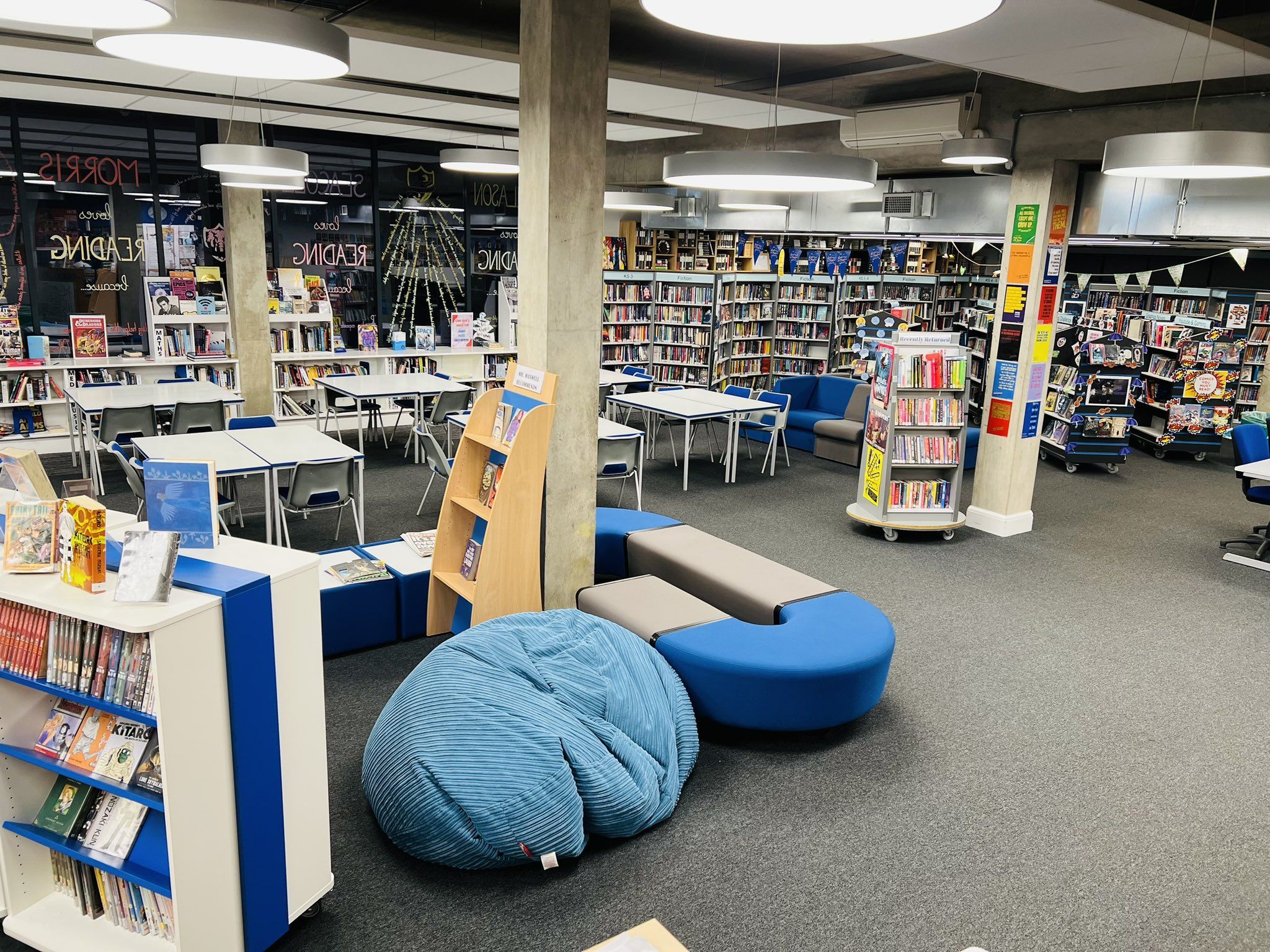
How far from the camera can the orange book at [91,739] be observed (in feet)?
9.77

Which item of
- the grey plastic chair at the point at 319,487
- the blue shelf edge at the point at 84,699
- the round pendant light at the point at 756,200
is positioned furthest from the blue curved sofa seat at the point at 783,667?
the round pendant light at the point at 756,200

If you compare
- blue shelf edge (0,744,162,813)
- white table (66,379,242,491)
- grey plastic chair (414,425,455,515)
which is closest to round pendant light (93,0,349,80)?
blue shelf edge (0,744,162,813)

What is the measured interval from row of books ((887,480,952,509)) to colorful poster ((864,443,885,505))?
12cm

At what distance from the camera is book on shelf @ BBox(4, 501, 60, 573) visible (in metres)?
2.93

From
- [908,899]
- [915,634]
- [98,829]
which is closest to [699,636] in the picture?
[908,899]

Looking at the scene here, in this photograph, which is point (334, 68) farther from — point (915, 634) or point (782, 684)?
point (915, 634)

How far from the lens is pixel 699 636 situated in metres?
4.68

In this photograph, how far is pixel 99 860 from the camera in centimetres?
299

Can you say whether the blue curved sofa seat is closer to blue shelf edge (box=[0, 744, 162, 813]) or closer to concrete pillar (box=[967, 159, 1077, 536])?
blue shelf edge (box=[0, 744, 162, 813])

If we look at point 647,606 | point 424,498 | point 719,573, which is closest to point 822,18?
point 647,606

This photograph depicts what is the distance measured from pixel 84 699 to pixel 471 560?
109 inches

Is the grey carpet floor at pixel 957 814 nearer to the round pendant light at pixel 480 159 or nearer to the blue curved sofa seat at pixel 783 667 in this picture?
the blue curved sofa seat at pixel 783 667

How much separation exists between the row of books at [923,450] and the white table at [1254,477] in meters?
2.30

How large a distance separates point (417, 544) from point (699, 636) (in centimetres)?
238
